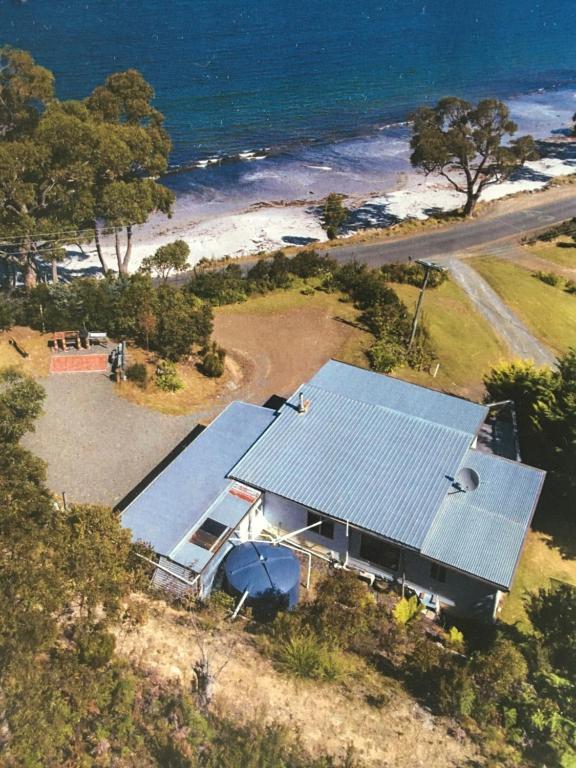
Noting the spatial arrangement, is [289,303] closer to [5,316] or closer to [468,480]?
[5,316]

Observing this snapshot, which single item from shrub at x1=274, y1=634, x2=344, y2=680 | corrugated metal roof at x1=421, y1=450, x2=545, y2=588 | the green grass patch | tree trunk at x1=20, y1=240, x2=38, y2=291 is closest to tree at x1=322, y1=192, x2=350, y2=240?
the green grass patch

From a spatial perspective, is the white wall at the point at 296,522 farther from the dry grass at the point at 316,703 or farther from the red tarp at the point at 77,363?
the red tarp at the point at 77,363

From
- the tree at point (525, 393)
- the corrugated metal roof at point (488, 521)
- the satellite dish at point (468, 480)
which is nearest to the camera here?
the corrugated metal roof at point (488, 521)

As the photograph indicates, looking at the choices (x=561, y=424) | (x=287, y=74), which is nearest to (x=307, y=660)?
(x=561, y=424)

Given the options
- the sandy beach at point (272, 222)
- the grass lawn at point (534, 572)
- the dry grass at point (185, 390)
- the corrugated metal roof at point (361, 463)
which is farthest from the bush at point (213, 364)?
the sandy beach at point (272, 222)

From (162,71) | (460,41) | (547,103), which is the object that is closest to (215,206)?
(162,71)

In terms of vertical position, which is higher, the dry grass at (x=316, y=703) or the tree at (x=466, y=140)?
the tree at (x=466, y=140)

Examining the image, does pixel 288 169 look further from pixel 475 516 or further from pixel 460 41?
pixel 460 41
